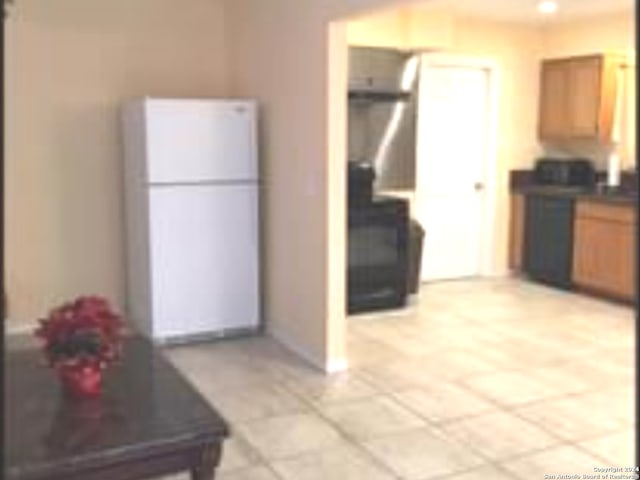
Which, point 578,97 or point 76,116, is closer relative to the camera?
point 76,116

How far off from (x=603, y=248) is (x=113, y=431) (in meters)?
4.59

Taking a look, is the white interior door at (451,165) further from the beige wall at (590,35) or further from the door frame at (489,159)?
the beige wall at (590,35)

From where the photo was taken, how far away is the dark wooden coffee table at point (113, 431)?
1.96 metres

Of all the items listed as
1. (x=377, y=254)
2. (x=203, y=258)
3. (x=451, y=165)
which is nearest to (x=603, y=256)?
(x=451, y=165)

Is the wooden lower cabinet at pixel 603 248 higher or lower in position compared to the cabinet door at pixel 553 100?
lower

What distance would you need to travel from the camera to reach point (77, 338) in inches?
89.4

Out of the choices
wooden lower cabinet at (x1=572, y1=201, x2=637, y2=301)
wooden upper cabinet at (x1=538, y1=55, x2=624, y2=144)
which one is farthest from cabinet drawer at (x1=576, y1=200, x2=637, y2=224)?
wooden upper cabinet at (x1=538, y1=55, x2=624, y2=144)

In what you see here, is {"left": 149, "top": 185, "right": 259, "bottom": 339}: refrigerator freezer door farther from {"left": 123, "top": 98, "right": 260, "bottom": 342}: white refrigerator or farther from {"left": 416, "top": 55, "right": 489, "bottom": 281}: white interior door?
{"left": 416, "top": 55, "right": 489, "bottom": 281}: white interior door

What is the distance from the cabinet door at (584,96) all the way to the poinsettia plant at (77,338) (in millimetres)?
4870

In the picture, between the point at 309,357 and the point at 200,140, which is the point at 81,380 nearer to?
the point at 309,357

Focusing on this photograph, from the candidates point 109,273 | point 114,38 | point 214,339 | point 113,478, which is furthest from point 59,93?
point 113,478

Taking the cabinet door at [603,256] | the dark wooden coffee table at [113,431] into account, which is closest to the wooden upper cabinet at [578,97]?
the cabinet door at [603,256]

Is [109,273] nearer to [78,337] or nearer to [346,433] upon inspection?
[346,433]

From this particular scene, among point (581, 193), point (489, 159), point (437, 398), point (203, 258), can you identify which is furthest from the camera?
point (489, 159)
